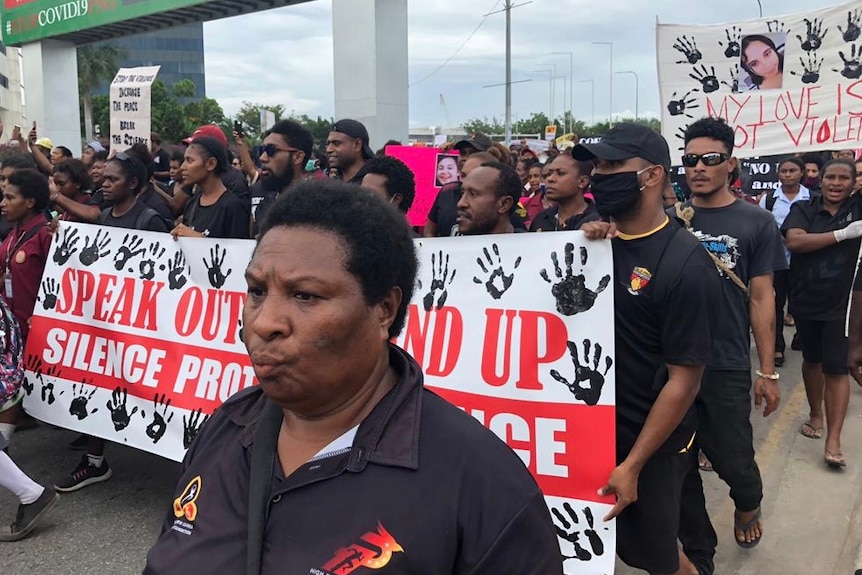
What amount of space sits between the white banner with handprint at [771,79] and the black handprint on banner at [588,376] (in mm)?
3082

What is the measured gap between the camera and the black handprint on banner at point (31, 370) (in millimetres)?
4277

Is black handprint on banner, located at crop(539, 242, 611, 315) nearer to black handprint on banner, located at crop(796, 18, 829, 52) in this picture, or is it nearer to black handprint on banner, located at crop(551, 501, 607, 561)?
black handprint on banner, located at crop(551, 501, 607, 561)

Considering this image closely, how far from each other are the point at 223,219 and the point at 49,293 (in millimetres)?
1127

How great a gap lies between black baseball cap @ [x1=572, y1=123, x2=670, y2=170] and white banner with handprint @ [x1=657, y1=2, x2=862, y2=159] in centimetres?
286

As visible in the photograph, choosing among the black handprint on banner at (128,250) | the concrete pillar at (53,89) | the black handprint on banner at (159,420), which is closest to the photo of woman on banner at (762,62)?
the black handprint on banner at (128,250)

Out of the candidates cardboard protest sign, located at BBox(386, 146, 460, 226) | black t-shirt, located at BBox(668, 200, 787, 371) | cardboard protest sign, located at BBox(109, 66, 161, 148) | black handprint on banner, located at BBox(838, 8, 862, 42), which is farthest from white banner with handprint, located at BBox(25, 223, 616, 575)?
cardboard protest sign, located at BBox(109, 66, 161, 148)

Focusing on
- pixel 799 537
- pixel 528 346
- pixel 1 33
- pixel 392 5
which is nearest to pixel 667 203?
pixel 799 537

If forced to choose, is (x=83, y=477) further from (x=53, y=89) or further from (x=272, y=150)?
(x=53, y=89)

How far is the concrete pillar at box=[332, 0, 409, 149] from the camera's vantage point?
10.3m

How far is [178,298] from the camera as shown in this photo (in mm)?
3924

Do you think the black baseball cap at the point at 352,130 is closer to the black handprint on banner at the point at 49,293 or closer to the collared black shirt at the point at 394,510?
the black handprint on banner at the point at 49,293

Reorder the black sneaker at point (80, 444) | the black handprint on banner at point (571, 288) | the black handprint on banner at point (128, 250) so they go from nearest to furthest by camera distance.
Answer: the black handprint on banner at point (571, 288) < the black handprint on banner at point (128, 250) < the black sneaker at point (80, 444)

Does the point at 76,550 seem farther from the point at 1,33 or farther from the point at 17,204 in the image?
the point at 1,33

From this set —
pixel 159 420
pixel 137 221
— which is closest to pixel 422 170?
pixel 137 221
